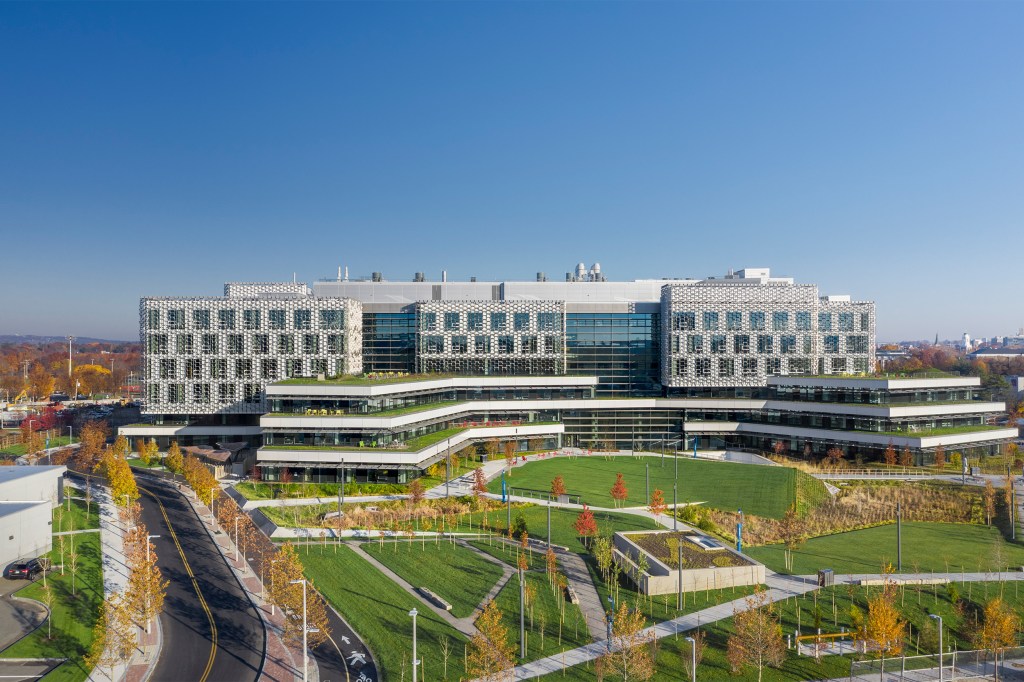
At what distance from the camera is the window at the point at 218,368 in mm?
97625

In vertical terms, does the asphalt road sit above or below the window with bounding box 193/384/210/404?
below

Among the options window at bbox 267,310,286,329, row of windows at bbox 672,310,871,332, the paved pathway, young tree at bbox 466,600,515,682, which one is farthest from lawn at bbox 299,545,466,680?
row of windows at bbox 672,310,871,332

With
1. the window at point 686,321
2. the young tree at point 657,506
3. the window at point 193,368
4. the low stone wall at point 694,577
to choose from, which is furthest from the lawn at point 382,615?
the window at point 686,321

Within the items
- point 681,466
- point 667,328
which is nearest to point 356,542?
point 681,466

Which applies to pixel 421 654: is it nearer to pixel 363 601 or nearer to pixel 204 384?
pixel 363 601

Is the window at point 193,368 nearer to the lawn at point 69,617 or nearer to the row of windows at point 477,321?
the row of windows at point 477,321

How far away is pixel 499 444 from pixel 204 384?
152 feet

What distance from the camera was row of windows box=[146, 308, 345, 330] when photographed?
97938mm

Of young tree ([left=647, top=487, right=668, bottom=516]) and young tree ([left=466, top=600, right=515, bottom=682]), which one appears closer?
young tree ([left=466, top=600, right=515, bottom=682])

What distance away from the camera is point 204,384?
3839 inches

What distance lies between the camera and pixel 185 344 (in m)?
98.2

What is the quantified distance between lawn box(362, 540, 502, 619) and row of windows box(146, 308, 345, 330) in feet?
167

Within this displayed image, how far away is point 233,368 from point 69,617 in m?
59.9

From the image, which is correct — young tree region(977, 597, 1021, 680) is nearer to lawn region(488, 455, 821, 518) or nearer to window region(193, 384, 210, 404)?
lawn region(488, 455, 821, 518)
